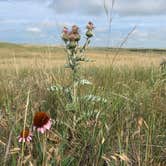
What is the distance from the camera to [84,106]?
11.6 feet

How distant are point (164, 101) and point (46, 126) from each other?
1659 mm

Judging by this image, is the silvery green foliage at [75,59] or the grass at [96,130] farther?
the silvery green foliage at [75,59]

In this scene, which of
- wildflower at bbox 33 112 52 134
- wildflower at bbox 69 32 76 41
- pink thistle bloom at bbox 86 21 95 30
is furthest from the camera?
→ pink thistle bloom at bbox 86 21 95 30

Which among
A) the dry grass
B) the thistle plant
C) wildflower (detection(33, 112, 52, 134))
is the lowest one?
the dry grass

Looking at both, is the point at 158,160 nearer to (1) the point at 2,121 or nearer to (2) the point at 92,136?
(2) the point at 92,136

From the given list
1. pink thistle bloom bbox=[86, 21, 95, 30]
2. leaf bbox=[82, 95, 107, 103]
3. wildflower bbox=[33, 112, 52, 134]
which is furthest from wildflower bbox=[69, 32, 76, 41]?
wildflower bbox=[33, 112, 52, 134]

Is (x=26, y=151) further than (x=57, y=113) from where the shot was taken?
No

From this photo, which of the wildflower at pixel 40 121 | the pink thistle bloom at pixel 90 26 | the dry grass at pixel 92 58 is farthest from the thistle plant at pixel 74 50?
the wildflower at pixel 40 121

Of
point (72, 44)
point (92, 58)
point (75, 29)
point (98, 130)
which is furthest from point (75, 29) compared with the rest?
point (92, 58)

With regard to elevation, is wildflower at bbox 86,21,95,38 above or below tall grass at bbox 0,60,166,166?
above

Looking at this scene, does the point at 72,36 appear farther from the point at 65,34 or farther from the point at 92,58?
the point at 92,58

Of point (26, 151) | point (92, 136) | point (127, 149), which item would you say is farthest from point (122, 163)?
point (26, 151)

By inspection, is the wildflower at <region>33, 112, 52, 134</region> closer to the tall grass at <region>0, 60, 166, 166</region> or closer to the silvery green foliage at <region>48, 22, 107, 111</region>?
the tall grass at <region>0, 60, 166, 166</region>

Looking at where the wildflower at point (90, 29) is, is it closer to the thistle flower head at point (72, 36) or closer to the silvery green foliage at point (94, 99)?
the thistle flower head at point (72, 36)
